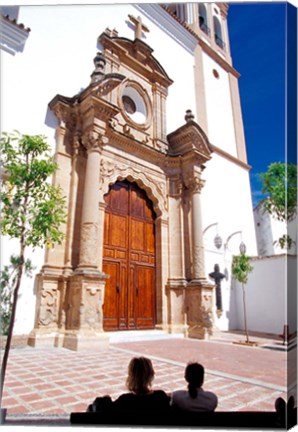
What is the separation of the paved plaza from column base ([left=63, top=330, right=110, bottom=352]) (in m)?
0.12

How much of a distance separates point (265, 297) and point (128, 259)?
4567 millimetres

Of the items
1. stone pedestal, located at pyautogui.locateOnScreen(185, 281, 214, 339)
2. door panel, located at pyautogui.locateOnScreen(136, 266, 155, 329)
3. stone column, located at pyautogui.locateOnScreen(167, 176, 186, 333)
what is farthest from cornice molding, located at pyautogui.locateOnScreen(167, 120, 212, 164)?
stone pedestal, located at pyautogui.locateOnScreen(185, 281, 214, 339)

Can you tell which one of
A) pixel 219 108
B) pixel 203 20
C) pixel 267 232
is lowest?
pixel 267 232

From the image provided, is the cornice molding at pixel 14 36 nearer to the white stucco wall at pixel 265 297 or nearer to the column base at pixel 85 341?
the column base at pixel 85 341

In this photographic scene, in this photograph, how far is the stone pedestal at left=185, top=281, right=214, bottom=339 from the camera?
24.3ft

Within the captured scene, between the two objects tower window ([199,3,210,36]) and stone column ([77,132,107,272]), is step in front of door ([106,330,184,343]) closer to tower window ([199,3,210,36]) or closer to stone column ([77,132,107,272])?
stone column ([77,132,107,272])

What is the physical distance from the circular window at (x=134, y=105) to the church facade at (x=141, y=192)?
3 centimetres

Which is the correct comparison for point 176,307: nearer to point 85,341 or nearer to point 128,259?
point 128,259

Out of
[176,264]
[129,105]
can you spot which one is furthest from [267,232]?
[129,105]

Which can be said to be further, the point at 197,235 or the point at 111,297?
the point at 197,235

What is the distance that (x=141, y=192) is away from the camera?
8.29 meters

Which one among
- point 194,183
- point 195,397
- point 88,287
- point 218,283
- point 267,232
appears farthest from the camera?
point 267,232

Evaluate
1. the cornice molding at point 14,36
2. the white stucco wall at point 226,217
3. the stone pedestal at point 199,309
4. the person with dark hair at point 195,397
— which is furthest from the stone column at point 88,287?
the white stucco wall at point 226,217

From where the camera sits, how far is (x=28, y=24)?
6.98 metres
